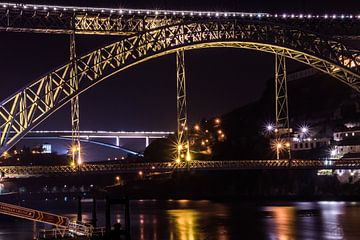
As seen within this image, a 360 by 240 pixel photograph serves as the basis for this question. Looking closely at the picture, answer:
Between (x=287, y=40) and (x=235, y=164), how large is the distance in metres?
16.1

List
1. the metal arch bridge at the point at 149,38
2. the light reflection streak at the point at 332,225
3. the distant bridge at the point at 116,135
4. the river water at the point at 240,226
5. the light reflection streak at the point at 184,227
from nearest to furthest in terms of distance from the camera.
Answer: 1. the light reflection streak at the point at 332,225
2. the river water at the point at 240,226
3. the light reflection streak at the point at 184,227
4. the metal arch bridge at the point at 149,38
5. the distant bridge at the point at 116,135

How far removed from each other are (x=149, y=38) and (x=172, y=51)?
244 centimetres

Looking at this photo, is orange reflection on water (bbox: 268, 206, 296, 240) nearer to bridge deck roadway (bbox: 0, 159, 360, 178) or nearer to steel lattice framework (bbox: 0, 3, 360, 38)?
bridge deck roadway (bbox: 0, 159, 360, 178)

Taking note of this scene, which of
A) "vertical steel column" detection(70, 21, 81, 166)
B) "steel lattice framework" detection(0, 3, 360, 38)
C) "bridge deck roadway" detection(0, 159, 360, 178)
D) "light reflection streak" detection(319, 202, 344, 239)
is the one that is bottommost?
"light reflection streak" detection(319, 202, 344, 239)

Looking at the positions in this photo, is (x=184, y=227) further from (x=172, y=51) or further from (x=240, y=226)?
(x=172, y=51)

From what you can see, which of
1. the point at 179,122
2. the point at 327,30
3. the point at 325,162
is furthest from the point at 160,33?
the point at 325,162

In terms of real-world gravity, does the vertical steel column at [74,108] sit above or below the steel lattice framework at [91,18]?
below

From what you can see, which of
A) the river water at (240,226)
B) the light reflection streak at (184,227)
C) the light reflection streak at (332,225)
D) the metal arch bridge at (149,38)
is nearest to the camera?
the light reflection streak at (332,225)

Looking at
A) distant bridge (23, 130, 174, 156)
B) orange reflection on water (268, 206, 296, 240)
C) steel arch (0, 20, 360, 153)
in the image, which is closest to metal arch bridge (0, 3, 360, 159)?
steel arch (0, 20, 360, 153)

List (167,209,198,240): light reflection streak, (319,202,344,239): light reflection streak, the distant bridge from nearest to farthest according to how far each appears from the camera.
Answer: (319,202,344,239): light reflection streak → (167,209,198,240): light reflection streak → the distant bridge

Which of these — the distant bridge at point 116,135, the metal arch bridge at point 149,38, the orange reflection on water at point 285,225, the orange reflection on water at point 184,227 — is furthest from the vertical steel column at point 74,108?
the distant bridge at point 116,135

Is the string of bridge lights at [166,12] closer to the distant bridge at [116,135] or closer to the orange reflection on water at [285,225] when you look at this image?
the orange reflection on water at [285,225]

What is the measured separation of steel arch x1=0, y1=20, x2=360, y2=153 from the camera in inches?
1951

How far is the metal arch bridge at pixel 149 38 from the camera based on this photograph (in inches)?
1970
